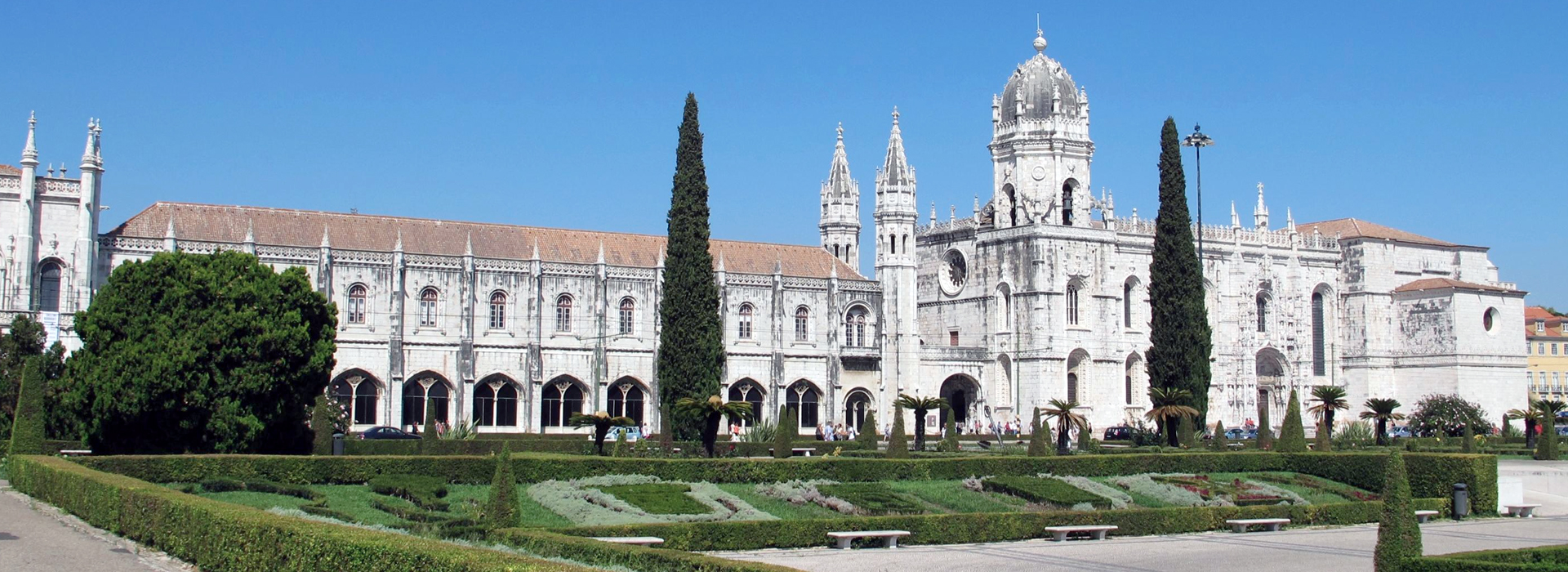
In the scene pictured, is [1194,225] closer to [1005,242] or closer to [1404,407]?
[1005,242]

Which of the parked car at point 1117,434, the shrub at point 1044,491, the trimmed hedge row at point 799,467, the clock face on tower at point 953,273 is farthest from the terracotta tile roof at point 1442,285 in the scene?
the shrub at point 1044,491

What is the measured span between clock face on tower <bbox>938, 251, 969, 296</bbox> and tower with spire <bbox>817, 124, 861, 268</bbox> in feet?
17.9

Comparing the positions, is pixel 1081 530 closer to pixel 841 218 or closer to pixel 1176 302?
pixel 1176 302

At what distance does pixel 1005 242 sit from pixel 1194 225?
10.4 m

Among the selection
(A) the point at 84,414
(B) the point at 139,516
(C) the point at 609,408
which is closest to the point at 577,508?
(B) the point at 139,516

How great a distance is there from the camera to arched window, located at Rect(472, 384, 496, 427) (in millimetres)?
61219

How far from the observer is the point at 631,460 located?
112ft

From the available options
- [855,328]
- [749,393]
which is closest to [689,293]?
[749,393]

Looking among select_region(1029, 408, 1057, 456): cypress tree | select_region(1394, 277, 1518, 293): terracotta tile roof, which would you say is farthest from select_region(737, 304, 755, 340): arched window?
select_region(1394, 277, 1518, 293): terracotta tile roof

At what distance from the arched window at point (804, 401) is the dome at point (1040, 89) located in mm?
16467

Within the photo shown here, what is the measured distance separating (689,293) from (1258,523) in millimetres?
22696

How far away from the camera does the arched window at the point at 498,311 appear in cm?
6181

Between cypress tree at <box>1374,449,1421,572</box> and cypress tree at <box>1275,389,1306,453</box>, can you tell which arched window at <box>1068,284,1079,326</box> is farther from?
cypress tree at <box>1374,449,1421,572</box>

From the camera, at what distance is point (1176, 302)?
55.5 m
